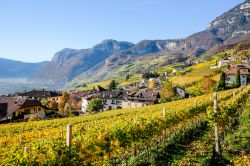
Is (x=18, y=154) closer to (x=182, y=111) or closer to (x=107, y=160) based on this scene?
(x=107, y=160)

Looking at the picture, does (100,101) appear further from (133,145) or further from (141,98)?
(133,145)

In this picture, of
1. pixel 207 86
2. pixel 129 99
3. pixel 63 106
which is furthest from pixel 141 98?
pixel 63 106

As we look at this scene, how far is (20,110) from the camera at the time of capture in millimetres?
92875

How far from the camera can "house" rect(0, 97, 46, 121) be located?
91125 mm

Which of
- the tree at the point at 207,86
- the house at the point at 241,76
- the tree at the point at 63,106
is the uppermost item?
the house at the point at 241,76

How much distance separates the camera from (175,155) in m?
25.1

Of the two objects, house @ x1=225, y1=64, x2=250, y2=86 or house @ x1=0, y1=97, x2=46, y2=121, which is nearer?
house @ x1=0, y1=97, x2=46, y2=121

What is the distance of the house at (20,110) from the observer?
9112 centimetres

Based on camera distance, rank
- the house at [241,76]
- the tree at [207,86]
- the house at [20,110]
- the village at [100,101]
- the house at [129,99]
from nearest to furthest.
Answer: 1. the house at [20,110]
2. the village at [100,101]
3. the tree at [207,86]
4. the house at [129,99]
5. the house at [241,76]

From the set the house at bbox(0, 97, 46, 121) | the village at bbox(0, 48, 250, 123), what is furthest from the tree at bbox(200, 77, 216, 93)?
the house at bbox(0, 97, 46, 121)

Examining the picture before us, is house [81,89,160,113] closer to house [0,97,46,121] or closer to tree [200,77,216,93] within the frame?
tree [200,77,216,93]

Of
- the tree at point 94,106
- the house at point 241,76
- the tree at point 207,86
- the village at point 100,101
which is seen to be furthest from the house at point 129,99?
the house at point 241,76

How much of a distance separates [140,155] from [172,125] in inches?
343

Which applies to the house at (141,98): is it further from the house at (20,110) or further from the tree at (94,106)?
the house at (20,110)
